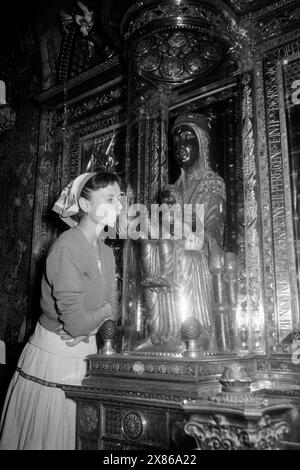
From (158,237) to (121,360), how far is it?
95 cm

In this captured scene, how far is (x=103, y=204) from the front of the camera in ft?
9.34

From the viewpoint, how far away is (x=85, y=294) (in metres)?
2.69

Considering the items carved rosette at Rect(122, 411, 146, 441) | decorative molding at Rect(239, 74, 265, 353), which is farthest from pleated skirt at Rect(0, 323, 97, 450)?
decorative molding at Rect(239, 74, 265, 353)

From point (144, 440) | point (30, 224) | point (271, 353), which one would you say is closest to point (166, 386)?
point (144, 440)

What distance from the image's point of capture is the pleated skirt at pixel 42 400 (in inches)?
98.5

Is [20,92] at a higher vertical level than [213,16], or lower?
higher

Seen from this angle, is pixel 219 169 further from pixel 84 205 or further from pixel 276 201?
pixel 84 205

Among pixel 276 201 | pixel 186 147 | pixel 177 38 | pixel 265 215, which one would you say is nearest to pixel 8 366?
pixel 186 147

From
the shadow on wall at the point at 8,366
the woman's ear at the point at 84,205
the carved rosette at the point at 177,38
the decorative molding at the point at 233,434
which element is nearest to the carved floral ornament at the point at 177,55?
the carved rosette at the point at 177,38

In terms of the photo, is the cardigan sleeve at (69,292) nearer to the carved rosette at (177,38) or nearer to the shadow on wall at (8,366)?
the carved rosette at (177,38)

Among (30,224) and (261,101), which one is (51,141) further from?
(261,101)

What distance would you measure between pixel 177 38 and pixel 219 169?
1246 millimetres

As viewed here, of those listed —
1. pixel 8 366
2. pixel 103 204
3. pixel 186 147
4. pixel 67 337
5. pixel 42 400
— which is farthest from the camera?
pixel 8 366

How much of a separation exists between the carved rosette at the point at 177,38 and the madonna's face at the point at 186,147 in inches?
22.8
